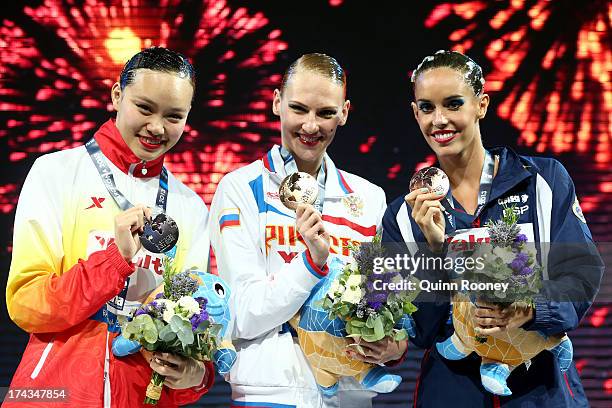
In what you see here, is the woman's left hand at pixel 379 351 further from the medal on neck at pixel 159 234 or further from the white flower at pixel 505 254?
the medal on neck at pixel 159 234

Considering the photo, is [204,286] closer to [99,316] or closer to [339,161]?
[99,316]

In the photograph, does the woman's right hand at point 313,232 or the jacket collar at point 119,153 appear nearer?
the woman's right hand at point 313,232

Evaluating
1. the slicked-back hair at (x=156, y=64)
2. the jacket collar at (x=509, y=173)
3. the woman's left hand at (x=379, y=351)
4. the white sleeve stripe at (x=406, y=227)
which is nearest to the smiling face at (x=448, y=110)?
the jacket collar at (x=509, y=173)

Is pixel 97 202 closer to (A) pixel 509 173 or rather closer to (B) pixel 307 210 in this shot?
(B) pixel 307 210

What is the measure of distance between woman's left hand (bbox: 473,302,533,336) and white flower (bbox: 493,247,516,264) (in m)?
0.15

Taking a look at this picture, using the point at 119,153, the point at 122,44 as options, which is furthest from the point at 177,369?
the point at 122,44

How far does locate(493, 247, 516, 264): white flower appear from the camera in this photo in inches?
117

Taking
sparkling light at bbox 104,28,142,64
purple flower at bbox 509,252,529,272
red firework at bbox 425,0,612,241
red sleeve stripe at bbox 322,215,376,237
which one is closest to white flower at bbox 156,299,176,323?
red sleeve stripe at bbox 322,215,376,237

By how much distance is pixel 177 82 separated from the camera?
3.44 metres

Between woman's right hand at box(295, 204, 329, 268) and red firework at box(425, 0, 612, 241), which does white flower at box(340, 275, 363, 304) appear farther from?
red firework at box(425, 0, 612, 241)

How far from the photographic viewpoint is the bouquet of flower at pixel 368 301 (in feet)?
10.1

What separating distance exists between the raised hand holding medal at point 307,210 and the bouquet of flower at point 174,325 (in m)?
0.41

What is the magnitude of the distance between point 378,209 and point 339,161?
798 millimetres

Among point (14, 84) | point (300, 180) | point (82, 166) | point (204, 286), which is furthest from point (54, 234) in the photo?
point (14, 84)
